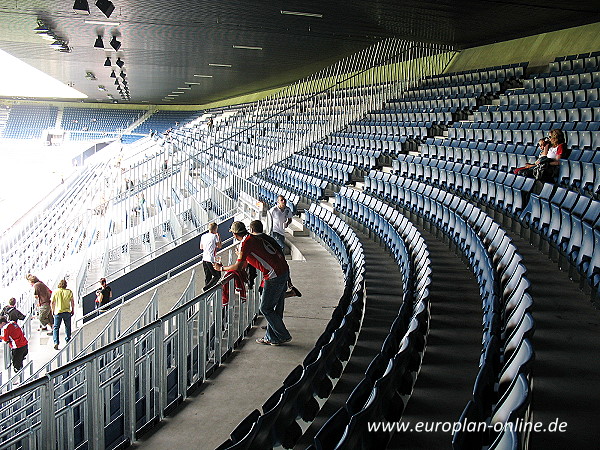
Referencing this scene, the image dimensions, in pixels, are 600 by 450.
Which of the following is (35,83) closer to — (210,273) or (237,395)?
(210,273)

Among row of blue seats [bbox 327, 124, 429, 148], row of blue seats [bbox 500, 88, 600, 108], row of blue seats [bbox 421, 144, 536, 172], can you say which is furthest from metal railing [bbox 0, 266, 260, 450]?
row of blue seats [bbox 327, 124, 429, 148]

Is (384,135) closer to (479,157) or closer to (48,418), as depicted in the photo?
(479,157)

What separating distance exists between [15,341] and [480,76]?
410 inches

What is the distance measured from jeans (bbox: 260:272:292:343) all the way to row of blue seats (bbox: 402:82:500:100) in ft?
29.0

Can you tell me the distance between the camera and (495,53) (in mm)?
14836

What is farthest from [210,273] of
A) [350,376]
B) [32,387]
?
[32,387]

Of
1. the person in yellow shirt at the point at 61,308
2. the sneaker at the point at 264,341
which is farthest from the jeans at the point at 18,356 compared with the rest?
the sneaker at the point at 264,341

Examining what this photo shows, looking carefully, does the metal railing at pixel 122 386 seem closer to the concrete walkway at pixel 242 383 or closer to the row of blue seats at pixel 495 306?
the concrete walkway at pixel 242 383

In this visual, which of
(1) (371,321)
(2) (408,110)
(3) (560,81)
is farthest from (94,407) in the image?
(2) (408,110)

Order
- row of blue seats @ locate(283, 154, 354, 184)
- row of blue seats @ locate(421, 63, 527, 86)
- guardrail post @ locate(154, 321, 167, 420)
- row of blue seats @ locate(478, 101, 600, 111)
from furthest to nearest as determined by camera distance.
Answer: row of blue seats @ locate(421, 63, 527, 86) → row of blue seats @ locate(283, 154, 354, 184) → row of blue seats @ locate(478, 101, 600, 111) → guardrail post @ locate(154, 321, 167, 420)

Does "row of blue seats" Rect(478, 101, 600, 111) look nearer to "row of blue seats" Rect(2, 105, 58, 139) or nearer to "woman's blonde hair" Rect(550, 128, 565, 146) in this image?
"woman's blonde hair" Rect(550, 128, 565, 146)

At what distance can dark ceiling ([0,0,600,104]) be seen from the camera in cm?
1056

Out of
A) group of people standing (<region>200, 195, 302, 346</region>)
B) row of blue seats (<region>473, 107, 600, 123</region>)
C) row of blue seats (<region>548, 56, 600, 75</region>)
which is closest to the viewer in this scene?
group of people standing (<region>200, 195, 302, 346</region>)

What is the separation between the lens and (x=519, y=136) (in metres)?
8.99
